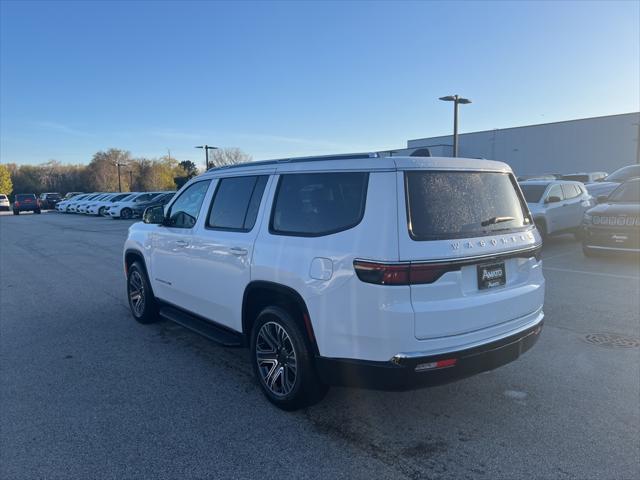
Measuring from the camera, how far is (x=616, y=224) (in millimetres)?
9438

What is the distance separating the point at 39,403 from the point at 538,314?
4.16m

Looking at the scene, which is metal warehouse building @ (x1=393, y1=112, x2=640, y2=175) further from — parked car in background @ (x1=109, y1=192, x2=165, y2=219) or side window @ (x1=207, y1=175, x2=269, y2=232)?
side window @ (x1=207, y1=175, x2=269, y2=232)

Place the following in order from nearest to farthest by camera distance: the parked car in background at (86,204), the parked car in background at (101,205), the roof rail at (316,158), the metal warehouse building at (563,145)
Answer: the roof rail at (316,158), the parked car in background at (101,205), the parked car in background at (86,204), the metal warehouse building at (563,145)

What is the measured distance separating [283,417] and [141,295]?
10.6ft

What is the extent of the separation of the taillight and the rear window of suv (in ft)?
0.66

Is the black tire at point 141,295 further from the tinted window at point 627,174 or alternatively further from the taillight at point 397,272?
the tinted window at point 627,174

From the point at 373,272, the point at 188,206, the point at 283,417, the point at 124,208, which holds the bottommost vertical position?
the point at 283,417

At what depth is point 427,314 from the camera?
9.80 feet

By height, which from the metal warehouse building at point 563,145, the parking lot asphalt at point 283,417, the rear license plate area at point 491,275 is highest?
the metal warehouse building at point 563,145

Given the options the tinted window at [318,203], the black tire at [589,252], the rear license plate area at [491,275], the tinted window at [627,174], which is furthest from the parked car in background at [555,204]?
the tinted window at [318,203]

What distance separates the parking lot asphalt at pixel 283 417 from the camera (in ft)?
10.0

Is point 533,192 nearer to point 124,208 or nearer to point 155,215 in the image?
point 155,215

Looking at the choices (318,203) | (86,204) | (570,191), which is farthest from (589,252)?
(86,204)

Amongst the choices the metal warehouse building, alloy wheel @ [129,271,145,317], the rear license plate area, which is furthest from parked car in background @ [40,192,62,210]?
the rear license plate area
